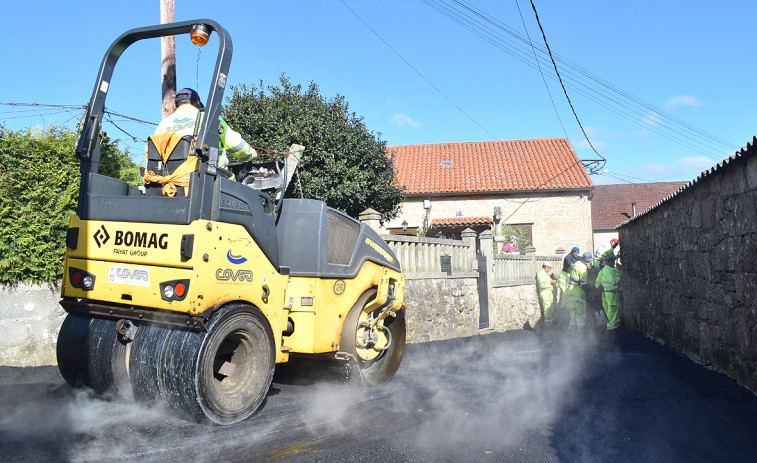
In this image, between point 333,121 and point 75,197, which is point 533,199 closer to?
point 333,121

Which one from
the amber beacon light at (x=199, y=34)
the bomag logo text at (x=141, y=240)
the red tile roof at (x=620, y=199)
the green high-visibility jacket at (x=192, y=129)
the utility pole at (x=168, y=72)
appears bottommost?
the bomag logo text at (x=141, y=240)

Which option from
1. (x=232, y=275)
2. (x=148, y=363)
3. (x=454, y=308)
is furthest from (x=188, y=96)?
(x=454, y=308)

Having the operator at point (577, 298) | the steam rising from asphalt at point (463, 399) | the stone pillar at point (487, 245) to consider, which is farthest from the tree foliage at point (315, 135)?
the steam rising from asphalt at point (463, 399)

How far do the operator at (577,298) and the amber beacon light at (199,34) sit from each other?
33.6 feet

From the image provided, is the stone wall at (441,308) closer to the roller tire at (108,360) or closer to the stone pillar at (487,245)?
the stone pillar at (487,245)

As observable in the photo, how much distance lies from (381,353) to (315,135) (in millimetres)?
10794

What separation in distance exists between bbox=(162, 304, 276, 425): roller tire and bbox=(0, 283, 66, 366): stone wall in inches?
117

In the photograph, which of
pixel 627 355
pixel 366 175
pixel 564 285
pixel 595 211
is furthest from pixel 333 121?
pixel 595 211

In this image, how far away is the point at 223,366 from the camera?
4.01 metres

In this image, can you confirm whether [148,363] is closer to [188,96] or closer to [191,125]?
[191,125]

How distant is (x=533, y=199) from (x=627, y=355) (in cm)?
1749

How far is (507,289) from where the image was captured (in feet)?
44.7

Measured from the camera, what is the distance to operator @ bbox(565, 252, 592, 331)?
12.1 meters

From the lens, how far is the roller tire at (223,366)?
3588mm
